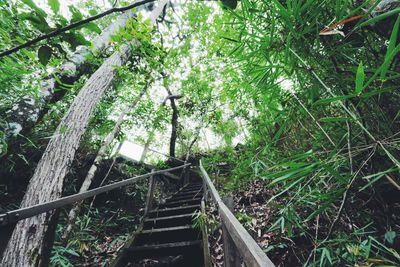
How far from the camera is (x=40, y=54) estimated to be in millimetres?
734

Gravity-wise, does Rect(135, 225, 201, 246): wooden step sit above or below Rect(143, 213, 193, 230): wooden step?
below

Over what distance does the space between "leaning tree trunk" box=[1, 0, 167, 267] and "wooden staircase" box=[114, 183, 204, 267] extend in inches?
34.0

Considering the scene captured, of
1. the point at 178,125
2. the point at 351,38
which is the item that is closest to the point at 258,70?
the point at 351,38

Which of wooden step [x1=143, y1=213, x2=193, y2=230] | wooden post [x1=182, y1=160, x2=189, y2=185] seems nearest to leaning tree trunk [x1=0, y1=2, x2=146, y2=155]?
wooden step [x1=143, y1=213, x2=193, y2=230]

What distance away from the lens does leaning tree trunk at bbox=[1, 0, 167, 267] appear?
1.97 meters

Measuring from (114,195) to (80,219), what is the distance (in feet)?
3.73

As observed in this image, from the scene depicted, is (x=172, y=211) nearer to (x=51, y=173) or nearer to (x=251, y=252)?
(x=51, y=173)

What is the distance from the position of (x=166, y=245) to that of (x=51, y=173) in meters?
1.66

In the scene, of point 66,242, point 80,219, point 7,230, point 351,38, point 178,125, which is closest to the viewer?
point 7,230

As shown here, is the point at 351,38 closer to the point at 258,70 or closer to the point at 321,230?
the point at 258,70

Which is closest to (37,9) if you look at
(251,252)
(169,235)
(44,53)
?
(44,53)

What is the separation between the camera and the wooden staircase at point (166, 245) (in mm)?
2629

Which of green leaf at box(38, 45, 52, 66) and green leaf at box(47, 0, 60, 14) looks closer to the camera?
green leaf at box(47, 0, 60, 14)

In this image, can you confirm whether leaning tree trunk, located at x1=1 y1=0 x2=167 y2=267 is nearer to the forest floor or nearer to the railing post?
the forest floor
